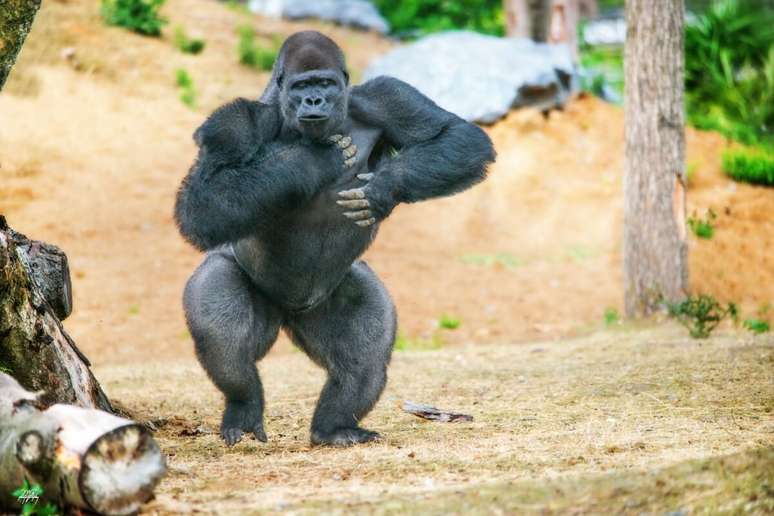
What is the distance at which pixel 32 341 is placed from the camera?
404 centimetres

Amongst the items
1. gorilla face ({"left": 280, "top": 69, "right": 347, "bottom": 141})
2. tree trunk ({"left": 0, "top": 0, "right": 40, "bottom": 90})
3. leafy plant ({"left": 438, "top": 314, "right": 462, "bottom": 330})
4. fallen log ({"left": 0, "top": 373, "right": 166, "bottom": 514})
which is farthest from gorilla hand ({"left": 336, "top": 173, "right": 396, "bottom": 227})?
leafy plant ({"left": 438, "top": 314, "right": 462, "bottom": 330})

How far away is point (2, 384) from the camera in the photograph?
3354 millimetres

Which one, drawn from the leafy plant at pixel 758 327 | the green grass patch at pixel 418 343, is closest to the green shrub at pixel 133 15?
the green grass patch at pixel 418 343

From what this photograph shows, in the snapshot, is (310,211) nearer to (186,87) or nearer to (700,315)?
(700,315)

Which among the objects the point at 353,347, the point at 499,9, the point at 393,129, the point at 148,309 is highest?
the point at 499,9

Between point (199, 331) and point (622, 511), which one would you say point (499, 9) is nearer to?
point (199, 331)

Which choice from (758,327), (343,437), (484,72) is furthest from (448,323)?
(343,437)

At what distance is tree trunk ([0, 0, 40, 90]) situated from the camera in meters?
3.99

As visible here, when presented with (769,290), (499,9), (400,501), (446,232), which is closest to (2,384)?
(400,501)

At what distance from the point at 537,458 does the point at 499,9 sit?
56.8 ft

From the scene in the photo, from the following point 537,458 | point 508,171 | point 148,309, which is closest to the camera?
point 537,458

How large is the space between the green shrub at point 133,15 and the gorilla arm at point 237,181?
1194cm

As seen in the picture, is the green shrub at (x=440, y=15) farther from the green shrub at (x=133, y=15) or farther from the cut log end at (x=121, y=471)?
the cut log end at (x=121, y=471)

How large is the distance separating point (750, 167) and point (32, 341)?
34.6 feet
